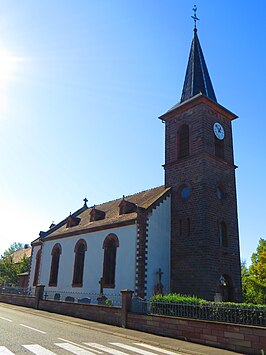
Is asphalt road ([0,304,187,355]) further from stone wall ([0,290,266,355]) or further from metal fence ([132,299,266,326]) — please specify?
metal fence ([132,299,266,326])

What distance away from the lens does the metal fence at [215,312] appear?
12188 millimetres

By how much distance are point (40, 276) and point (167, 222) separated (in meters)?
16.6

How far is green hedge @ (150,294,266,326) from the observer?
40.3ft

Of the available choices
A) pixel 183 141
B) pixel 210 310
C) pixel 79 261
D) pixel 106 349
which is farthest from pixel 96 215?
pixel 106 349

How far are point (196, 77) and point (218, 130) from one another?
18.9 ft

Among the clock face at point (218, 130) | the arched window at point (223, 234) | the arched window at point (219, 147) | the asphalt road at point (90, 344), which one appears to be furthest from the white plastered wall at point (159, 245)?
the asphalt road at point (90, 344)

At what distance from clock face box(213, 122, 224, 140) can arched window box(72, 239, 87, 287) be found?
46.9 feet

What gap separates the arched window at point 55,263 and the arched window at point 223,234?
1607 cm

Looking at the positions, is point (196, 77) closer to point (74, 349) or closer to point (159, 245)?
point (159, 245)

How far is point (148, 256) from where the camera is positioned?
2295 centimetres

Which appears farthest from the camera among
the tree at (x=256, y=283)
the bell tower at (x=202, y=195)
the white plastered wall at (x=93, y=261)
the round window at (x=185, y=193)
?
the tree at (x=256, y=283)

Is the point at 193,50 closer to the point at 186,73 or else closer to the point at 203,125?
Result: the point at 186,73

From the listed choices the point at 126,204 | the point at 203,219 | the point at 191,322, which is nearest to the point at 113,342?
the point at 191,322

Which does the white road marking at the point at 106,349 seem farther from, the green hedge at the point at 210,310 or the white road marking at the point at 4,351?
the green hedge at the point at 210,310
